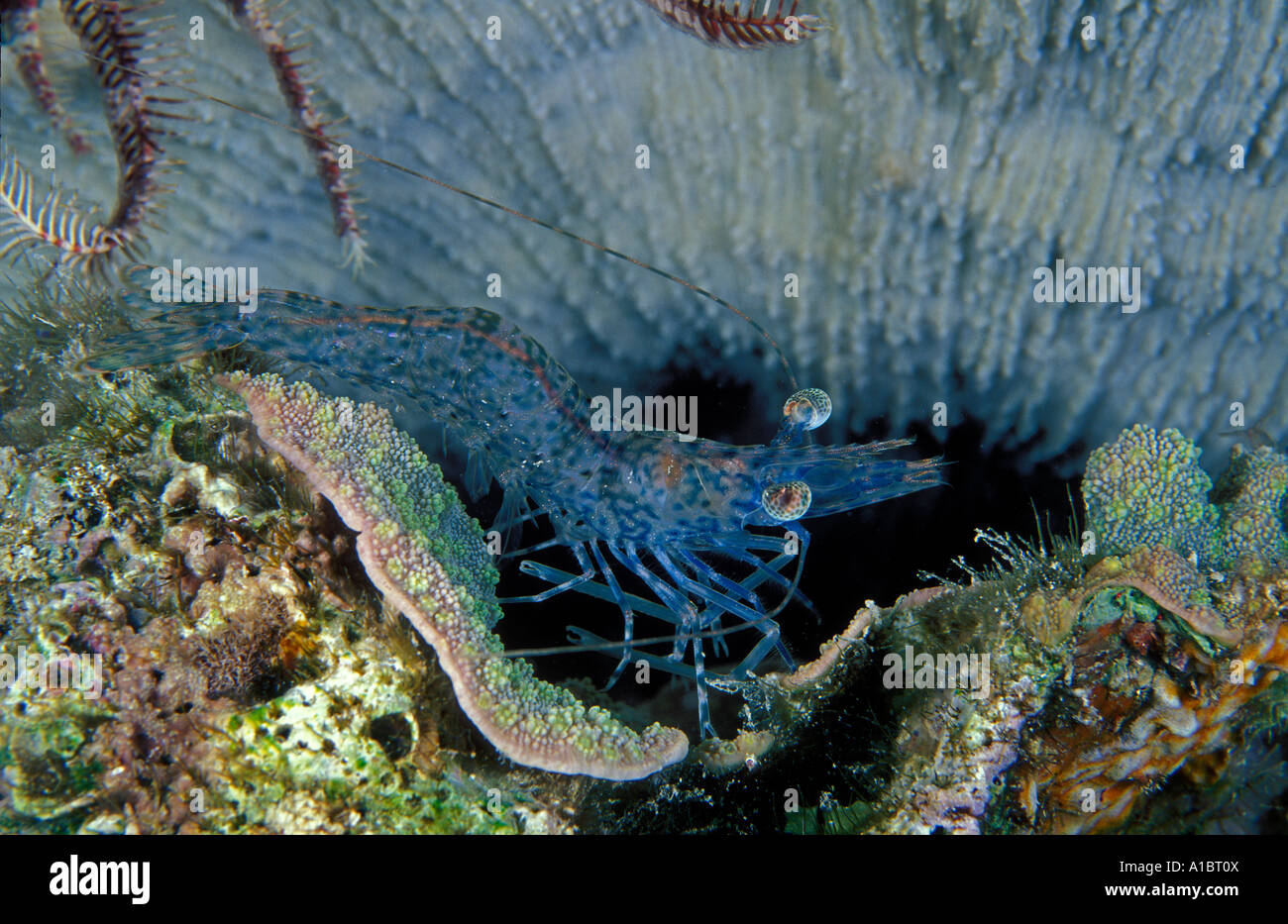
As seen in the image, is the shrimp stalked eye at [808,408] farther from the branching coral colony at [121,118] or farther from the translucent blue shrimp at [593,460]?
the branching coral colony at [121,118]

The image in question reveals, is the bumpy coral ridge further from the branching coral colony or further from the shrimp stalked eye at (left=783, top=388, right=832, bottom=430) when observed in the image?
the shrimp stalked eye at (left=783, top=388, right=832, bottom=430)

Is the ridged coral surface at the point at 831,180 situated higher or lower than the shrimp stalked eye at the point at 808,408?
higher

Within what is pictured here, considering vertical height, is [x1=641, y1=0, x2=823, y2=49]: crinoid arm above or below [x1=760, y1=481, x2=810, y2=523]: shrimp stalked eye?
above

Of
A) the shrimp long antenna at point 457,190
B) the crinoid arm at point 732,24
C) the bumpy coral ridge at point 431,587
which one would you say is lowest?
the bumpy coral ridge at point 431,587

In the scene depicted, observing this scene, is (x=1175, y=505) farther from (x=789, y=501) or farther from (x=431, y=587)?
(x=431, y=587)

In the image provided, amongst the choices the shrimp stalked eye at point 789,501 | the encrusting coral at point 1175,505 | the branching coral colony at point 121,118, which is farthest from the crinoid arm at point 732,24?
the encrusting coral at point 1175,505

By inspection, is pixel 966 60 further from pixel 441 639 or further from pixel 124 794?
pixel 124 794

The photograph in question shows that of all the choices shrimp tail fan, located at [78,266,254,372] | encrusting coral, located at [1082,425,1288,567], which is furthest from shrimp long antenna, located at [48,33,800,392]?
encrusting coral, located at [1082,425,1288,567]
